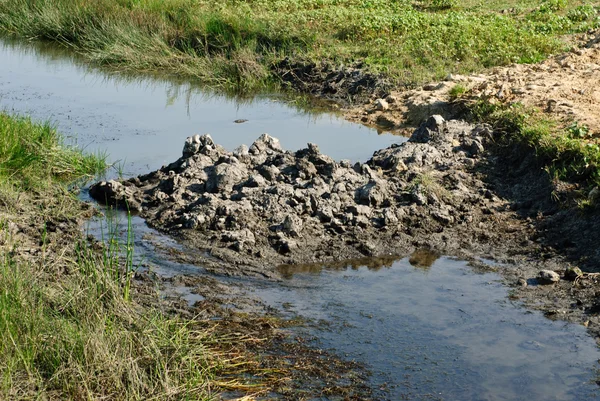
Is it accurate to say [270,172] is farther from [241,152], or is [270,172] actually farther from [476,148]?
[476,148]

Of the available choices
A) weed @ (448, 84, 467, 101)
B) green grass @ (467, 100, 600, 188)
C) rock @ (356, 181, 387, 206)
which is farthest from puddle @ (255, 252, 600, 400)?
weed @ (448, 84, 467, 101)

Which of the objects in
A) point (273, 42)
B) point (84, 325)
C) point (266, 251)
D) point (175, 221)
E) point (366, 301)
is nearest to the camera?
point (84, 325)

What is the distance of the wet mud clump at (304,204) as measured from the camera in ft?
25.0

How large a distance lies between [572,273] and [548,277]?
0.22 metres

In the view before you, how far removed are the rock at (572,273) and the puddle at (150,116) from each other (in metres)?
3.80

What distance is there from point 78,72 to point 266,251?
28.3 feet

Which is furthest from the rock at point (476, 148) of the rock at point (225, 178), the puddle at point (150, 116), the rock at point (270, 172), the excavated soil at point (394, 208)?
the rock at point (225, 178)

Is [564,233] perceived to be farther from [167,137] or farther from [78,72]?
[78,72]

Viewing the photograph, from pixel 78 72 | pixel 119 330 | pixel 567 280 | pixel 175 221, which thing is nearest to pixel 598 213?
pixel 567 280

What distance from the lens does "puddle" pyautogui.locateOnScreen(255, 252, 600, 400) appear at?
5.59 metres

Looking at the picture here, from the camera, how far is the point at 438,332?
6.27 meters

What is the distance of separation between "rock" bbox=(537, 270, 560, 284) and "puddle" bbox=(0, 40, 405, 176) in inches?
147

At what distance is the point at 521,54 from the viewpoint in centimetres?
1359

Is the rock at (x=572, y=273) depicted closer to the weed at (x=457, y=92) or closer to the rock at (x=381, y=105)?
the weed at (x=457, y=92)
